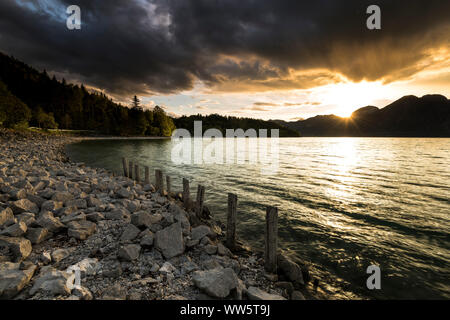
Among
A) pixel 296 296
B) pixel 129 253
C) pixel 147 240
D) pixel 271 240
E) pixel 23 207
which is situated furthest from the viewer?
pixel 23 207

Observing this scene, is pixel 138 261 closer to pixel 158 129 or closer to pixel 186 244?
pixel 186 244

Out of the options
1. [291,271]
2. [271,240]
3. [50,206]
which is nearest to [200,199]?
[271,240]

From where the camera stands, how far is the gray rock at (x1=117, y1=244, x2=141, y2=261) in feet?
18.6

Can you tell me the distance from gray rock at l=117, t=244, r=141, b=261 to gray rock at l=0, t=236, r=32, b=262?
2.39 metres

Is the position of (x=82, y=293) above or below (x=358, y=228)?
above

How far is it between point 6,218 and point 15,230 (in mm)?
1299

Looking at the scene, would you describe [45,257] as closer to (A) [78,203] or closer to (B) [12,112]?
(A) [78,203]

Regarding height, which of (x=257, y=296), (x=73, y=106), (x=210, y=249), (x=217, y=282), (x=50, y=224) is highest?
(x=73, y=106)

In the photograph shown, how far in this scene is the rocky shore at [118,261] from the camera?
4.51 metres

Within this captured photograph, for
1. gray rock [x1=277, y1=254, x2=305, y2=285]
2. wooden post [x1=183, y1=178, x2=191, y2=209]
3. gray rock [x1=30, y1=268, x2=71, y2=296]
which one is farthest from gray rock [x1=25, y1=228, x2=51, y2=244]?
gray rock [x1=277, y1=254, x2=305, y2=285]

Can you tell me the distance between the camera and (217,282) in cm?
479

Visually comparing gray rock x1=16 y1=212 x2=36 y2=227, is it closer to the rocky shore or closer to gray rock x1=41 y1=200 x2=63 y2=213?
the rocky shore
